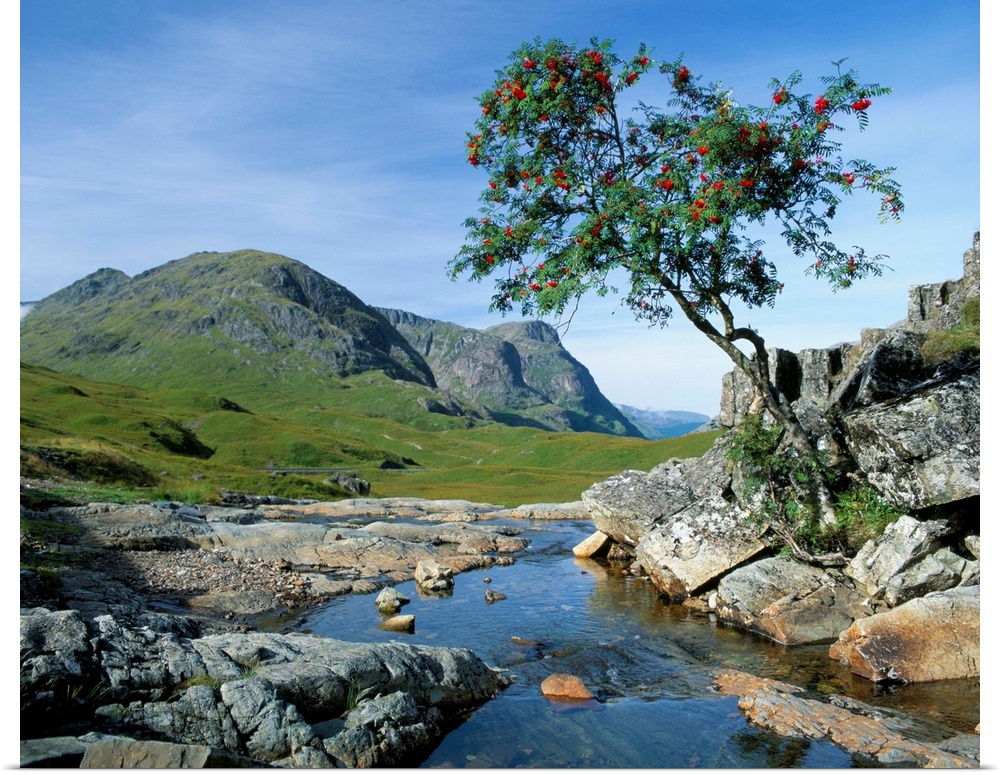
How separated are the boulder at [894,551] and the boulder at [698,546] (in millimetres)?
3982

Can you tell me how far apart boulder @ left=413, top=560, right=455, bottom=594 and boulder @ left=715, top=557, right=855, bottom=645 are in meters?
13.0

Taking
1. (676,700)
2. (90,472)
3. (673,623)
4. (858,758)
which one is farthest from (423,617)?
(90,472)

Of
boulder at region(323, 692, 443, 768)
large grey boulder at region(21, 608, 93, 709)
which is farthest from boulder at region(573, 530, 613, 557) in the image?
large grey boulder at region(21, 608, 93, 709)

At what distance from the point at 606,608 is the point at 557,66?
2174 cm

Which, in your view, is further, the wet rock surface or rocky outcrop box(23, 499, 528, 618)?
rocky outcrop box(23, 499, 528, 618)

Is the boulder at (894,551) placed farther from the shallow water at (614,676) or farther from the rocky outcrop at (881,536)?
the shallow water at (614,676)

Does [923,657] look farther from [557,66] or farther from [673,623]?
[557,66]

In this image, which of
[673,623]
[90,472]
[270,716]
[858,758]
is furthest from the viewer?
[90,472]

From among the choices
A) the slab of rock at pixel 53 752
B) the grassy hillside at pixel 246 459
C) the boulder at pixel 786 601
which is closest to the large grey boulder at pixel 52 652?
the slab of rock at pixel 53 752

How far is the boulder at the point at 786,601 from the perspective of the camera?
21.3m

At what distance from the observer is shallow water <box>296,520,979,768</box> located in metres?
13.4

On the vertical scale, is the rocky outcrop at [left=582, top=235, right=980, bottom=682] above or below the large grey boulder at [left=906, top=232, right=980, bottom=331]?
below

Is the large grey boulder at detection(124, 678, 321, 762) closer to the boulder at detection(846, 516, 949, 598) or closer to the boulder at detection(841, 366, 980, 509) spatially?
the boulder at detection(846, 516, 949, 598)

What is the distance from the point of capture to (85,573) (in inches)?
1006
